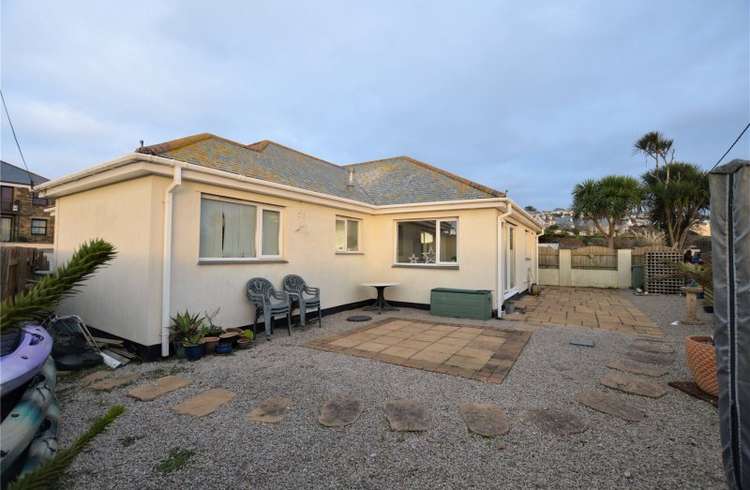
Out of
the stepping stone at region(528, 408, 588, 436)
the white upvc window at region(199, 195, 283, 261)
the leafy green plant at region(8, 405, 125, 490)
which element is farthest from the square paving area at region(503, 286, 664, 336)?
the leafy green plant at region(8, 405, 125, 490)

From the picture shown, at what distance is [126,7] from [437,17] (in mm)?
6881

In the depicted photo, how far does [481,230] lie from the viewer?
909 cm

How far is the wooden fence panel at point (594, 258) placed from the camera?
49.3ft

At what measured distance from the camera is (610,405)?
3930 mm

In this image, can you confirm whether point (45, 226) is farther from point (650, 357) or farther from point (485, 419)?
point (650, 357)

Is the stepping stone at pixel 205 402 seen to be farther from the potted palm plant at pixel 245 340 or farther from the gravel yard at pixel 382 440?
the potted palm plant at pixel 245 340

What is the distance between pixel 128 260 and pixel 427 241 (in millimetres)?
6921

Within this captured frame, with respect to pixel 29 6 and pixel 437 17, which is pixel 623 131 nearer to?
pixel 437 17

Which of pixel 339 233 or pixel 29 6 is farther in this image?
pixel 339 233

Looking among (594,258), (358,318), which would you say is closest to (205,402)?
(358,318)

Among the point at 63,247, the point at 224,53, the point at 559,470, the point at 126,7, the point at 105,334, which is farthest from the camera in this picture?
the point at 224,53

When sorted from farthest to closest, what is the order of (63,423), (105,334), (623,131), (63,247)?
(623,131) < (63,247) < (105,334) < (63,423)

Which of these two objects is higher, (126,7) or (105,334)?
(126,7)

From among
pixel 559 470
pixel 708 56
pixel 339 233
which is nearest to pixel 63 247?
pixel 339 233
